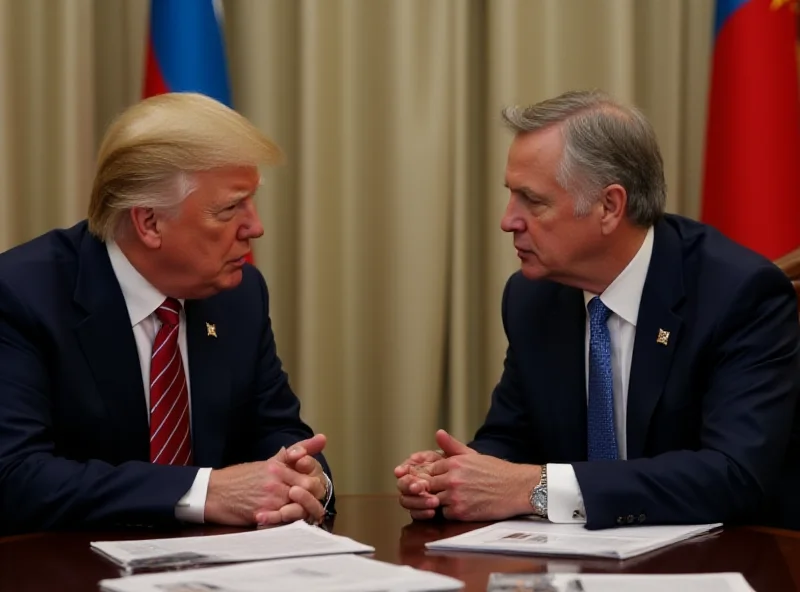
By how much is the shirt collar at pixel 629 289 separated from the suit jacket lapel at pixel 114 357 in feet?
3.92

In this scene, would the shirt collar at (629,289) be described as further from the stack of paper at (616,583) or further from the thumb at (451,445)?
the stack of paper at (616,583)

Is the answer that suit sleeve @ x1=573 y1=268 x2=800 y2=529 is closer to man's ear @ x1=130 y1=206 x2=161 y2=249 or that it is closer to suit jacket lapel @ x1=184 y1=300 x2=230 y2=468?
suit jacket lapel @ x1=184 y1=300 x2=230 y2=468

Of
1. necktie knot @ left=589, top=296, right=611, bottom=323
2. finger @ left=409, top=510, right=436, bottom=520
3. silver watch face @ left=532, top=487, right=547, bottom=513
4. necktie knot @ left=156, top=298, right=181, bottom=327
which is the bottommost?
finger @ left=409, top=510, right=436, bottom=520

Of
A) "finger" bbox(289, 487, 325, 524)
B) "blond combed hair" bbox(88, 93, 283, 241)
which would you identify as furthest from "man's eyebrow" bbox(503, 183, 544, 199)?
"finger" bbox(289, 487, 325, 524)

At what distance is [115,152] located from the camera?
9.45ft

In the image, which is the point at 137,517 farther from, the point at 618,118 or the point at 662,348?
the point at 618,118

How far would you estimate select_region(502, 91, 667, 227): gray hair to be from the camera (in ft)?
9.74

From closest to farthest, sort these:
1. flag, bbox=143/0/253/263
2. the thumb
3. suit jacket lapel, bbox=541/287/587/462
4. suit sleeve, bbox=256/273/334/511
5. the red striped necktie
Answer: the thumb, the red striped necktie, suit jacket lapel, bbox=541/287/587/462, suit sleeve, bbox=256/273/334/511, flag, bbox=143/0/253/263

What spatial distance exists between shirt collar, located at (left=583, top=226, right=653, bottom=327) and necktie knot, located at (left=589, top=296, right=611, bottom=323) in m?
0.01

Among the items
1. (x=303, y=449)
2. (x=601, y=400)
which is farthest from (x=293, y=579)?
(x=601, y=400)

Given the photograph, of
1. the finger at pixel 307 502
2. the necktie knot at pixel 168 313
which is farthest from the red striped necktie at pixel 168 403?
the finger at pixel 307 502

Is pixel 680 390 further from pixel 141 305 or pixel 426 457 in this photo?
pixel 141 305

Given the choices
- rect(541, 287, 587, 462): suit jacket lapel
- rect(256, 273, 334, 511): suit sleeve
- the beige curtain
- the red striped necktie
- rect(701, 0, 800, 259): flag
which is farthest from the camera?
the beige curtain

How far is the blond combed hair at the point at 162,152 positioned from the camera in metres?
2.86
